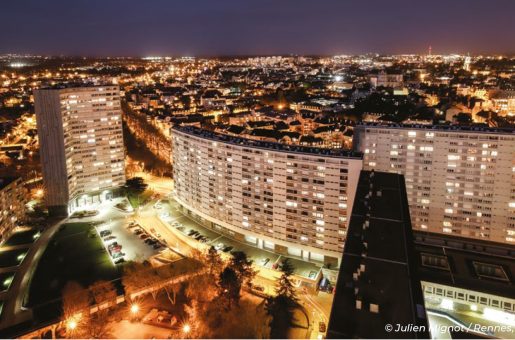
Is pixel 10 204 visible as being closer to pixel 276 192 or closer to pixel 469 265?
pixel 276 192

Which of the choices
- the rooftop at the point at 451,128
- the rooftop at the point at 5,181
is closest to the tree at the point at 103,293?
the rooftop at the point at 5,181

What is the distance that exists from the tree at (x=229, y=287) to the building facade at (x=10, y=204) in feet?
45.3

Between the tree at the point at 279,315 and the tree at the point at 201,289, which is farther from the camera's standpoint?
the tree at the point at 201,289

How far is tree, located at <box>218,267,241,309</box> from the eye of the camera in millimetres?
16344

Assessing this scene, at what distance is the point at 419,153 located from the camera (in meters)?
22.4

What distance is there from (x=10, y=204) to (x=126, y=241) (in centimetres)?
756

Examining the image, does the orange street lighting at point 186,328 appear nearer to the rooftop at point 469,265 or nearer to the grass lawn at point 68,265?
the grass lawn at point 68,265

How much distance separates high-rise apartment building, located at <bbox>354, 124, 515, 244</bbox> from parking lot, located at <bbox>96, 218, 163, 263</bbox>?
14.1 m

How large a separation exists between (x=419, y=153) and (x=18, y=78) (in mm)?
100963

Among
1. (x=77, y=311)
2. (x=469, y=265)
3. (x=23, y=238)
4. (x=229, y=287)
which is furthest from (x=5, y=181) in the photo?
(x=469, y=265)

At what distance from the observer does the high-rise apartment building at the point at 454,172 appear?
2062cm

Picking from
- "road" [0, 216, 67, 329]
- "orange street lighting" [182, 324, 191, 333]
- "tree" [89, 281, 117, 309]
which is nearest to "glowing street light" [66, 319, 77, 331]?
"tree" [89, 281, 117, 309]

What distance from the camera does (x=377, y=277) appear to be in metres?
10.5

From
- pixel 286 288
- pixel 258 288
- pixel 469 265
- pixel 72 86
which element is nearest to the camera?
pixel 286 288
